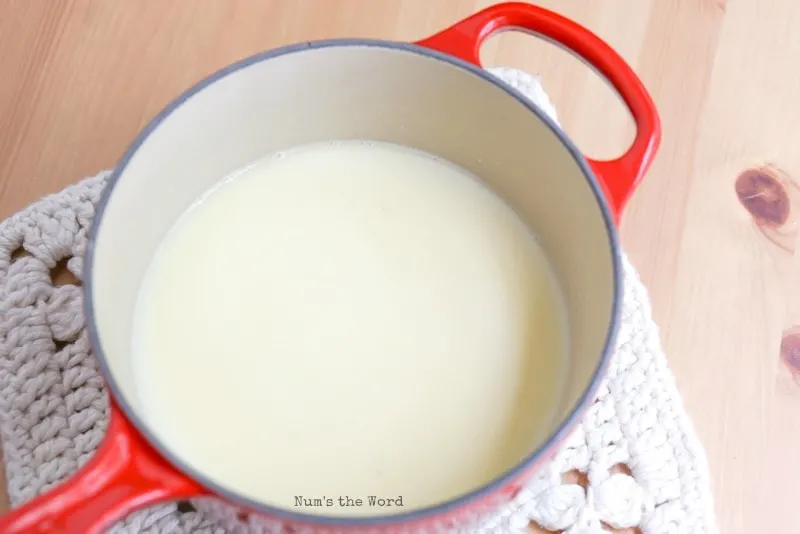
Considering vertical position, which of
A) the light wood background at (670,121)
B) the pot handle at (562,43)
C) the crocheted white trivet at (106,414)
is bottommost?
the crocheted white trivet at (106,414)

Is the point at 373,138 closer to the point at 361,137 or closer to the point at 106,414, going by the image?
the point at 361,137

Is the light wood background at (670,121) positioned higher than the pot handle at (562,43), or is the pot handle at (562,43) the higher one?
the pot handle at (562,43)

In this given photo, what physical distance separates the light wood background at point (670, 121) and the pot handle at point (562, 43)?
13cm

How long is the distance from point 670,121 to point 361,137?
22 cm

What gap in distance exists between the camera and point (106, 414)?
438 millimetres

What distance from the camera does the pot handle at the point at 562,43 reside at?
44 centimetres

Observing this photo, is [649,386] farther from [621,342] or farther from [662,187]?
[662,187]

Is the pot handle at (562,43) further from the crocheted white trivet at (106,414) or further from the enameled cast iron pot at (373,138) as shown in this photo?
the crocheted white trivet at (106,414)

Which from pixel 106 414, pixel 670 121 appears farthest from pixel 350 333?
pixel 670 121

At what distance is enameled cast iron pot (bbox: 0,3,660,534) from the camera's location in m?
0.32

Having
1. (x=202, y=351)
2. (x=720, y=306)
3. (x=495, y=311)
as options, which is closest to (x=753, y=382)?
(x=720, y=306)

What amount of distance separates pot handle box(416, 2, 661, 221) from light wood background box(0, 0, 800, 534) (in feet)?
0.42

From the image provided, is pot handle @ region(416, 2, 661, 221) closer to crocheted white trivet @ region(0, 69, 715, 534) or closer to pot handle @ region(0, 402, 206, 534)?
crocheted white trivet @ region(0, 69, 715, 534)

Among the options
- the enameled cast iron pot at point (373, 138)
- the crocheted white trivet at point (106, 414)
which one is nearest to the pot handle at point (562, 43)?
the enameled cast iron pot at point (373, 138)
